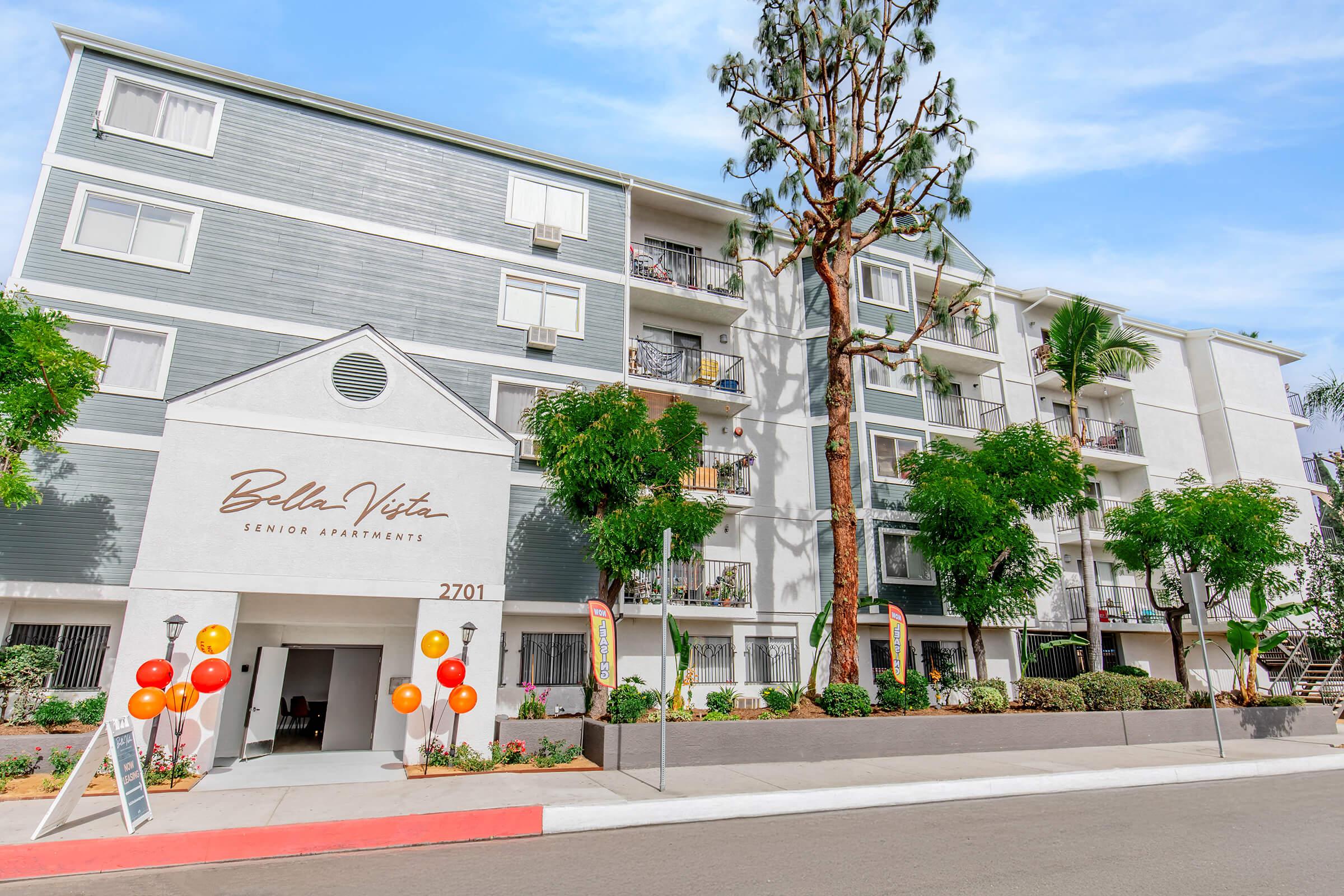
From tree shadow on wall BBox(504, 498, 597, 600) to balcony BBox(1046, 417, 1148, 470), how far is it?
→ 1854 cm

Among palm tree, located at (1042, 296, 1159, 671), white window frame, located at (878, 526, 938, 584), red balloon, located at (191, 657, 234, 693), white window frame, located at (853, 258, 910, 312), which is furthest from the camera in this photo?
white window frame, located at (853, 258, 910, 312)

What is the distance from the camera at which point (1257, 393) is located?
101ft

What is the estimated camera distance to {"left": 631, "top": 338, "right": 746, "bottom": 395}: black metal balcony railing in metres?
20.8

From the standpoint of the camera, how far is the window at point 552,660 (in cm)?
→ 1705

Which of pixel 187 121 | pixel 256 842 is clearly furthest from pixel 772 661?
pixel 187 121

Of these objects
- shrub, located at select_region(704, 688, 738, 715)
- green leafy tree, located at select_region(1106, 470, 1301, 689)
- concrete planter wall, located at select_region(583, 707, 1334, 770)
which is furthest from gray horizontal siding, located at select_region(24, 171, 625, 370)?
green leafy tree, located at select_region(1106, 470, 1301, 689)

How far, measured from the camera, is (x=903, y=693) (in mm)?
16531

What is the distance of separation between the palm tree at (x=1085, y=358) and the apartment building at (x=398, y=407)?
72.1 inches

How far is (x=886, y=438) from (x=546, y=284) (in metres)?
11.2

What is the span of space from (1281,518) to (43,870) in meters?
27.8

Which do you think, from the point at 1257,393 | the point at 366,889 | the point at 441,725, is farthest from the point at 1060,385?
the point at 366,889

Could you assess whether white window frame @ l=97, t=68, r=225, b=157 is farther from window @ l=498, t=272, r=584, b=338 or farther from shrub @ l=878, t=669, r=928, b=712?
shrub @ l=878, t=669, r=928, b=712

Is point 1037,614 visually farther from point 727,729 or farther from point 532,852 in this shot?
point 532,852

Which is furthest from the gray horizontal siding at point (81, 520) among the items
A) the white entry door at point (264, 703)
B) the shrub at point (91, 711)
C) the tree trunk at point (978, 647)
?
the tree trunk at point (978, 647)
